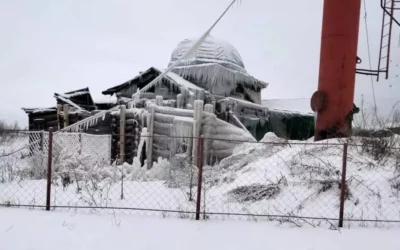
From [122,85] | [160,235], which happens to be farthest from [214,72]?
[160,235]

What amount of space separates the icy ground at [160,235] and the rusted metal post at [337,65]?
15.0 feet

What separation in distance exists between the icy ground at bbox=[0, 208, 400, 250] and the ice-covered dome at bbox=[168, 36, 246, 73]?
15267mm

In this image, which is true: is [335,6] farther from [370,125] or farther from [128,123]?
[128,123]

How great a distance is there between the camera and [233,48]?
21.8 m

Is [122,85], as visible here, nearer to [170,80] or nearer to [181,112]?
[170,80]

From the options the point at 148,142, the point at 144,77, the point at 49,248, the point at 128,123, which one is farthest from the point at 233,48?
the point at 49,248

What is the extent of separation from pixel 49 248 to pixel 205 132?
826 centimetres

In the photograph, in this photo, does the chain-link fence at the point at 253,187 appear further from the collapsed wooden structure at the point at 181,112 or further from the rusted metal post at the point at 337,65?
the rusted metal post at the point at 337,65

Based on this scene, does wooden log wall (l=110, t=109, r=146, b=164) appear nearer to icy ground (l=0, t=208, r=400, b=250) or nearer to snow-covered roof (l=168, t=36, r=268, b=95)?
snow-covered roof (l=168, t=36, r=268, b=95)

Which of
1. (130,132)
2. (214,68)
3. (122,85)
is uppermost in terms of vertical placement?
(214,68)

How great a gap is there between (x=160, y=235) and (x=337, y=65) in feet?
22.7

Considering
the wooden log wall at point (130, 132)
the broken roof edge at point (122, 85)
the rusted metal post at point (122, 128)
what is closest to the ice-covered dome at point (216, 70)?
the broken roof edge at point (122, 85)

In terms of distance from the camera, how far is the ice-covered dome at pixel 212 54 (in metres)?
19.8

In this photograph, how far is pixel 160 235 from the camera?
4660mm
